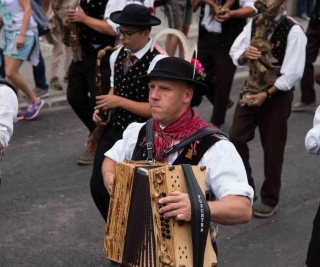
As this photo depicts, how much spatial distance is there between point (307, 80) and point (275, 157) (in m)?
3.48

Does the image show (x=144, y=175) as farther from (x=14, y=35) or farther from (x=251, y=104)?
(x=14, y=35)

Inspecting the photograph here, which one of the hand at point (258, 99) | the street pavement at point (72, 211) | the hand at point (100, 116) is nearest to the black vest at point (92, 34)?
the street pavement at point (72, 211)

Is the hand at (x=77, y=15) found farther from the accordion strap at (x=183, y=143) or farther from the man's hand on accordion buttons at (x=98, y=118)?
the accordion strap at (x=183, y=143)

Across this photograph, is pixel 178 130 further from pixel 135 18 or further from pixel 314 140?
pixel 135 18

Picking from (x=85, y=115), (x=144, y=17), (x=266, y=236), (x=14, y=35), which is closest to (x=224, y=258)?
(x=266, y=236)

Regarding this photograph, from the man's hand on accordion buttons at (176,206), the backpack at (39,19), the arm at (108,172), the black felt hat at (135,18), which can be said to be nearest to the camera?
the man's hand on accordion buttons at (176,206)

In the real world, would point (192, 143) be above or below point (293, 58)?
above

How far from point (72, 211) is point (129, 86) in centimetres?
163

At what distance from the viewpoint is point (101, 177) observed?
5.84 metres

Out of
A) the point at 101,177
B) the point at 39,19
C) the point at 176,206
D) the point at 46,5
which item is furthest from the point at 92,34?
the point at 46,5

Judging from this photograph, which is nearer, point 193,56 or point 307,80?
point 193,56

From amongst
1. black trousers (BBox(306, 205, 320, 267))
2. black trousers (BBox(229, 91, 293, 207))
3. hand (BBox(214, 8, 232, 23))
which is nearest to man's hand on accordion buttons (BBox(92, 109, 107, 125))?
black trousers (BBox(229, 91, 293, 207))

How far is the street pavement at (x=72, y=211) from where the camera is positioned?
20.5ft

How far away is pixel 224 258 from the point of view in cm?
623
